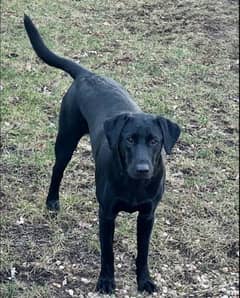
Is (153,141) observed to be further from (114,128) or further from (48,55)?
(48,55)

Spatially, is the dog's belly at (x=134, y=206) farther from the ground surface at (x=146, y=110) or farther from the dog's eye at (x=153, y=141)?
the ground surface at (x=146, y=110)

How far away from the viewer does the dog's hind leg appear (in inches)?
182

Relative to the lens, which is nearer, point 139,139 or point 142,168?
point 142,168

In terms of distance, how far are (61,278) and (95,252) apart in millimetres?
366

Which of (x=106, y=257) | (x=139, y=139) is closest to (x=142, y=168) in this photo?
(x=139, y=139)

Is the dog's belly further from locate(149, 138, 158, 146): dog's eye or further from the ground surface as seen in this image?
the ground surface

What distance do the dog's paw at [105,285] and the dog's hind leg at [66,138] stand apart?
0.92 meters

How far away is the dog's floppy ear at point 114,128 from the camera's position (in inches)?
150

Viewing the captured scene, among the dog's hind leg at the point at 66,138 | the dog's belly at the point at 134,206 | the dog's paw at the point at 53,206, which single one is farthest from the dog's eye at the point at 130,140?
the dog's paw at the point at 53,206

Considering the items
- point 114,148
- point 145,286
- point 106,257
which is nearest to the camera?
point 114,148

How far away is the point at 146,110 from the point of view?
6.95 meters

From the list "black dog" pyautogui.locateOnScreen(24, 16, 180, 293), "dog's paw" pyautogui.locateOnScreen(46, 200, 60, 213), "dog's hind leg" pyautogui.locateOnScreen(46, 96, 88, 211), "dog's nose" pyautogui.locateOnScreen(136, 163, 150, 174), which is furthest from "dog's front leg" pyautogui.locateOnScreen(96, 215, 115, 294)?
"dog's paw" pyautogui.locateOnScreen(46, 200, 60, 213)

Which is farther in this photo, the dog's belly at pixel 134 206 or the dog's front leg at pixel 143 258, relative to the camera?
the dog's front leg at pixel 143 258

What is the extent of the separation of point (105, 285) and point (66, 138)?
1072 millimetres
